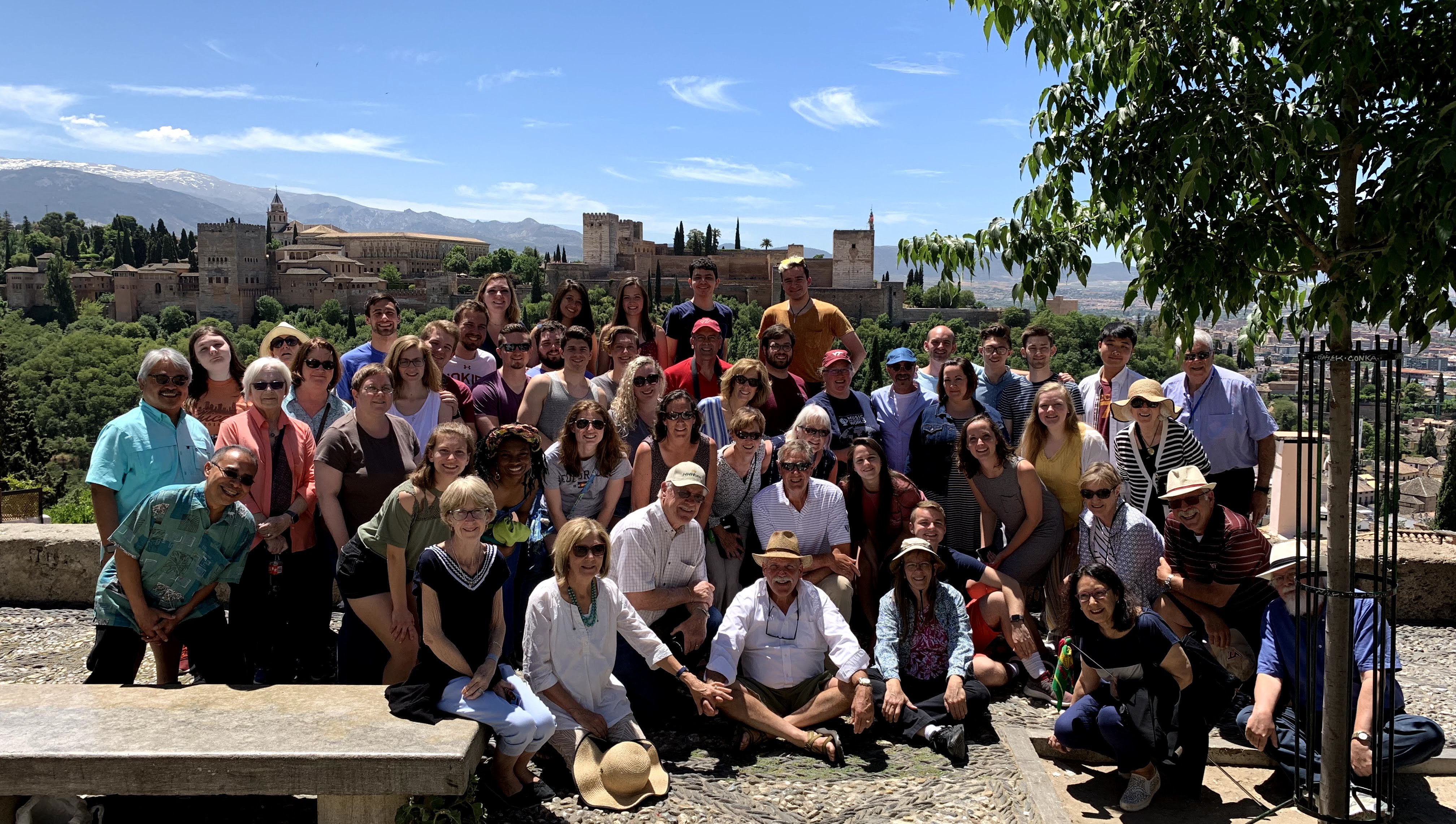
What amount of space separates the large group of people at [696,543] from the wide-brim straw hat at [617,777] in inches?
0.6

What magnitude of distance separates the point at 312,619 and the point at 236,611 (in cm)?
44

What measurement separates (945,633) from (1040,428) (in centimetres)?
137

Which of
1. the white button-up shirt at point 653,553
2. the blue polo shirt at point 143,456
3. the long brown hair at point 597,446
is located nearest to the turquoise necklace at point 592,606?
the white button-up shirt at point 653,553

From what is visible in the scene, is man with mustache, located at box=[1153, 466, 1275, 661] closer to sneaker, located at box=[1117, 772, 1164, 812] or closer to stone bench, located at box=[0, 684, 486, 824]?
sneaker, located at box=[1117, 772, 1164, 812]

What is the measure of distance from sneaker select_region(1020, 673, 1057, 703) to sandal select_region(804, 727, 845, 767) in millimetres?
1164

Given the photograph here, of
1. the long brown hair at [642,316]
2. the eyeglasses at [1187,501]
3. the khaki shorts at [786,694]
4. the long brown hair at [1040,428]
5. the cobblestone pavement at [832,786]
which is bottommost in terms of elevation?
the cobblestone pavement at [832,786]

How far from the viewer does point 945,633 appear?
15.8 ft

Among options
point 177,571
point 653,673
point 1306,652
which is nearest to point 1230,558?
point 1306,652

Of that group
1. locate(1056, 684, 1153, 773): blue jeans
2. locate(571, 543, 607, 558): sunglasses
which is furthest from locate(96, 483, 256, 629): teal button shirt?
locate(1056, 684, 1153, 773): blue jeans

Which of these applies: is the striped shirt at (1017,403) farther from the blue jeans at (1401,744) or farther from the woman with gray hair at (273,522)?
the woman with gray hair at (273,522)

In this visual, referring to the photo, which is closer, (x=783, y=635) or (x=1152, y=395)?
(x=783, y=635)

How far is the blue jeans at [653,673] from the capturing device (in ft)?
15.2

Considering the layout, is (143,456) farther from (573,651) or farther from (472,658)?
(573,651)

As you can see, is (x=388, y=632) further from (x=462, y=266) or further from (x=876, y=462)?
(x=462, y=266)
